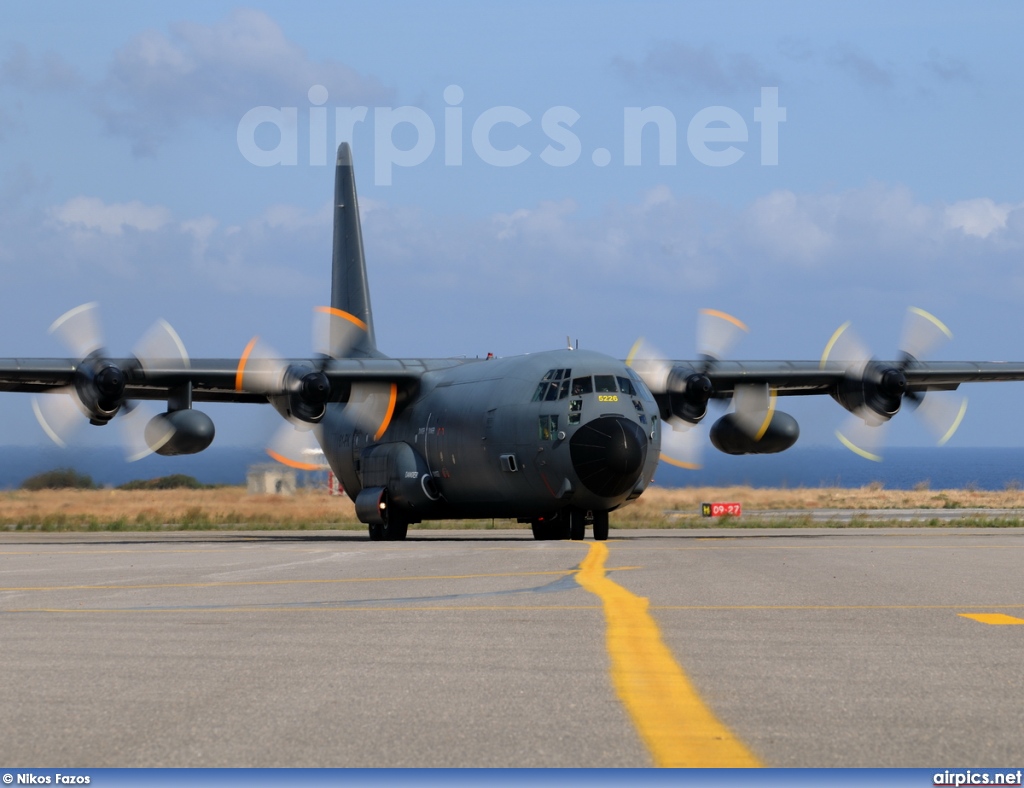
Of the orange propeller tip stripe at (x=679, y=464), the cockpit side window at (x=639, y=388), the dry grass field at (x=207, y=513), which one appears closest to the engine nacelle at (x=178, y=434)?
the cockpit side window at (x=639, y=388)

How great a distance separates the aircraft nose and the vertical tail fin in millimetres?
12909

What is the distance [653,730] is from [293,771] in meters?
1.48

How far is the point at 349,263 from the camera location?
38.6 m

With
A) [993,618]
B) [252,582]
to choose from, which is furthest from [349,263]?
[993,618]

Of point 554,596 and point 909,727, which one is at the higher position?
point 909,727

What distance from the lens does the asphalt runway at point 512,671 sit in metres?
4.81

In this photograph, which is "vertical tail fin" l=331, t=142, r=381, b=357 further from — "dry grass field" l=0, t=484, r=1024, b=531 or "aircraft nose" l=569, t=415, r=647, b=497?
"aircraft nose" l=569, t=415, r=647, b=497

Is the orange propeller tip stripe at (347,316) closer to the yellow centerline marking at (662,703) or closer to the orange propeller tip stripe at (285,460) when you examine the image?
the orange propeller tip stripe at (285,460)

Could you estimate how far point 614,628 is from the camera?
8.80m

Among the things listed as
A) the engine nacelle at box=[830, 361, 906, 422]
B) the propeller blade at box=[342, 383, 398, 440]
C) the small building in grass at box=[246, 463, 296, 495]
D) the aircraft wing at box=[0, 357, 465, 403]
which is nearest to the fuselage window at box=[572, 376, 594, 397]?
the aircraft wing at box=[0, 357, 465, 403]

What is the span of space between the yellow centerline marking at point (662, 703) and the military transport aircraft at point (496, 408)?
1549 centimetres

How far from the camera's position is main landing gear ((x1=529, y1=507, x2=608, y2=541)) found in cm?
2689

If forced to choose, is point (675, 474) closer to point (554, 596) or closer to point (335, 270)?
point (335, 270)

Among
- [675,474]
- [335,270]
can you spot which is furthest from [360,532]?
[675,474]
